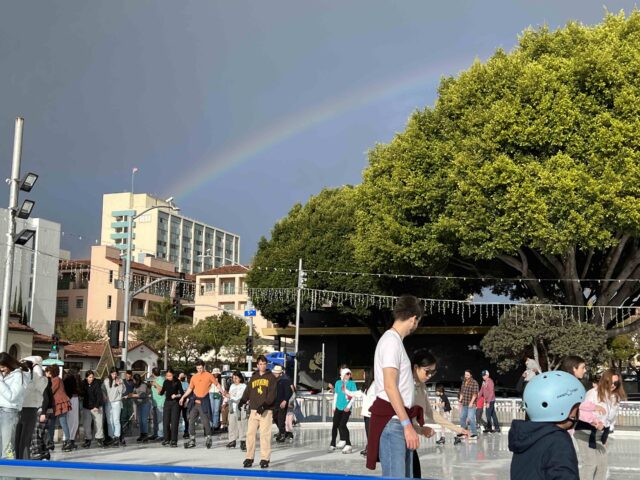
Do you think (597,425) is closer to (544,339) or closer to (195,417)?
(195,417)

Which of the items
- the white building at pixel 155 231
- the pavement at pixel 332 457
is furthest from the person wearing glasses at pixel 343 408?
the white building at pixel 155 231

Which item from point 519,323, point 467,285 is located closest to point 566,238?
point 519,323

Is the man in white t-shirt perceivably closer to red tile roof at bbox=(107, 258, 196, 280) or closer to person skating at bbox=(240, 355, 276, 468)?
person skating at bbox=(240, 355, 276, 468)

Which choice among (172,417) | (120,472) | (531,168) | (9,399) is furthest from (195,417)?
(531,168)

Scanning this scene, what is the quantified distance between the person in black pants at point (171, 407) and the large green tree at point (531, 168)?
49.7 ft

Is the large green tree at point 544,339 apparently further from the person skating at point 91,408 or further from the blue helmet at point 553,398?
the blue helmet at point 553,398

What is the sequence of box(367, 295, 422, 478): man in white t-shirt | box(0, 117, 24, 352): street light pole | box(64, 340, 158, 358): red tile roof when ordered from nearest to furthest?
1. box(367, 295, 422, 478): man in white t-shirt
2. box(0, 117, 24, 352): street light pole
3. box(64, 340, 158, 358): red tile roof

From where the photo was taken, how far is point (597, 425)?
765 centimetres

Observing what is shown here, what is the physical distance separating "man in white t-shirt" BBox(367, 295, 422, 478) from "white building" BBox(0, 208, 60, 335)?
7427 centimetres

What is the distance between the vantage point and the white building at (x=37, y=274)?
2987 inches

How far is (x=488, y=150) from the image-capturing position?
28.3 m

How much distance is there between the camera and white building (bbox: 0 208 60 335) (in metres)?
75.9

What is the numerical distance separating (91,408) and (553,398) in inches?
546

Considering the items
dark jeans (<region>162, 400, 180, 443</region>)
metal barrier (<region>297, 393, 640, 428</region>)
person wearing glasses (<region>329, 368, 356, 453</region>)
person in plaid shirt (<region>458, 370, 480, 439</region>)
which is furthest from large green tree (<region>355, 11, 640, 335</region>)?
dark jeans (<region>162, 400, 180, 443</region>)
